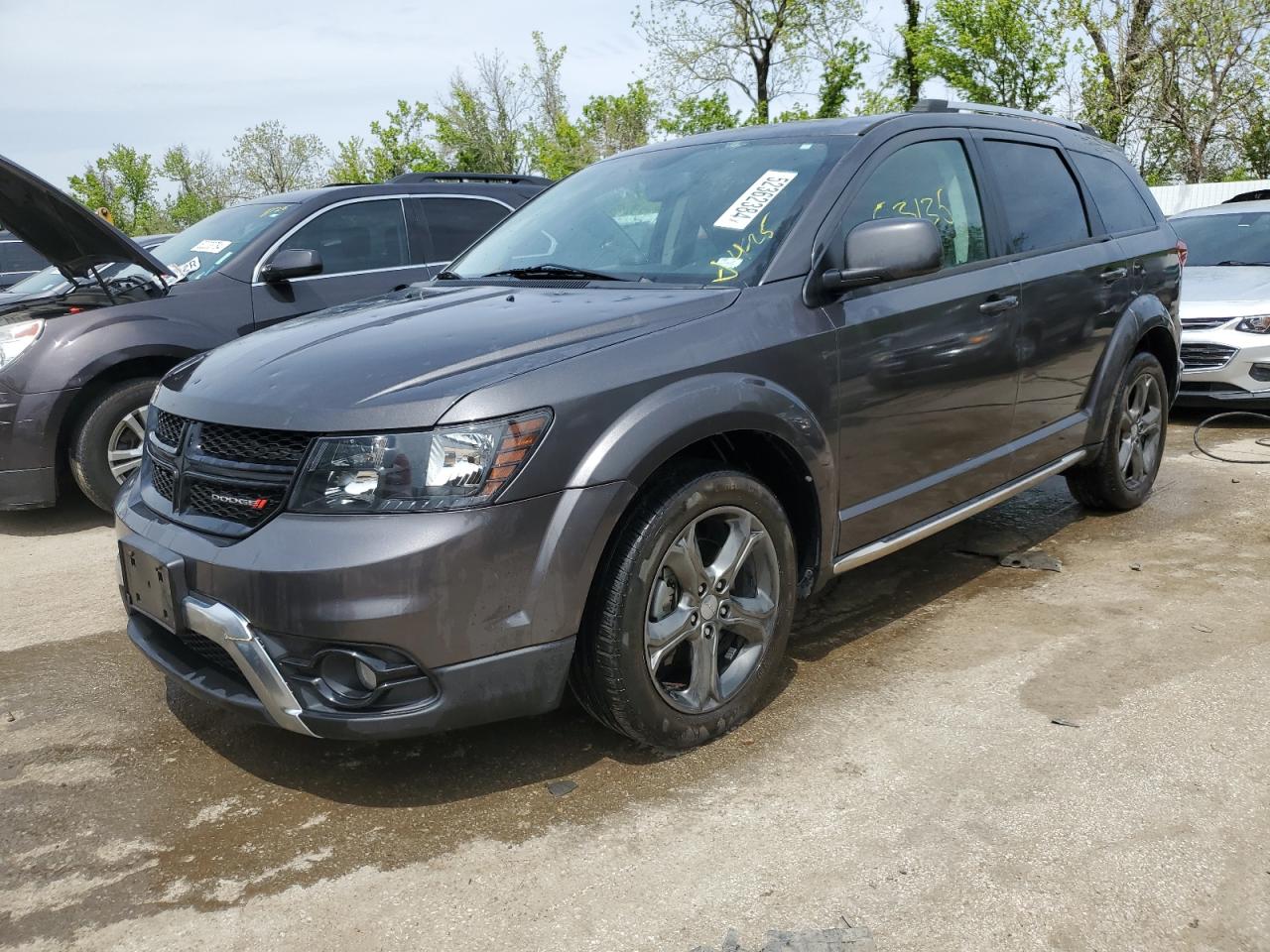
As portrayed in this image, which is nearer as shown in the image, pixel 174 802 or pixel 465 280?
pixel 174 802

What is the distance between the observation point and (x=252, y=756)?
313 cm

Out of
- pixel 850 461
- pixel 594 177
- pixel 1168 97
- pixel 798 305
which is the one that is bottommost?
pixel 850 461

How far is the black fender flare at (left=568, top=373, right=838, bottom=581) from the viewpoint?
2646 millimetres

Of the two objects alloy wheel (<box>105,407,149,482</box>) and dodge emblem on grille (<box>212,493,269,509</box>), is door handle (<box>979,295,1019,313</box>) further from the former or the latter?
alloy wheel (<box>105,407,149,482</box>)

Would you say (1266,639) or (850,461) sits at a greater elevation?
(850,461)

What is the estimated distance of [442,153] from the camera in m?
46.0

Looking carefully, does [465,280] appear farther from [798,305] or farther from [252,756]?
[252,756]

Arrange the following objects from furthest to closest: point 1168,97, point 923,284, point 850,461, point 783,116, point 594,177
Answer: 1. point 783,116
2. point 1168,97
3. point 594,177
4. point 923,284
5. point 850,461

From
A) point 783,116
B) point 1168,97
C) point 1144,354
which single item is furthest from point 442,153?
point 1144,354

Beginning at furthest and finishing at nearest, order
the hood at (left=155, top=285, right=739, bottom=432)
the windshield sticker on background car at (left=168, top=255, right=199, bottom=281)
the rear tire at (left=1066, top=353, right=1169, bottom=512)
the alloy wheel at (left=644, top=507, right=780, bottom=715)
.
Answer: the windshield sticker on background car at (left=168, top=255, right=199, bottom=281), the rear tire at (left=1066, top=353, right=1169, bottom=512), the alloy wheel at (left=644, top=507, right=780, bottom=715), the hood at (left=155, top=285, right=739, bottom=432)

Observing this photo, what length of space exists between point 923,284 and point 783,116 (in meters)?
34.8

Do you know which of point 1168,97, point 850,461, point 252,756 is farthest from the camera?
point 1168,97

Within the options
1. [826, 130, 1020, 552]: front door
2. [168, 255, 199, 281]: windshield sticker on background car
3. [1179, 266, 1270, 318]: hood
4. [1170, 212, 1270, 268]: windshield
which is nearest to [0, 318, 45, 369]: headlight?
[168, 255, 199, 281]: windshield sticker on background car

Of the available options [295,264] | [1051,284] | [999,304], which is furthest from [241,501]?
[295,264]
